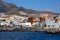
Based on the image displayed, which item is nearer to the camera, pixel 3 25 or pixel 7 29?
pixel 7 29

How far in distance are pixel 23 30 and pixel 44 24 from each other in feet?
16.9

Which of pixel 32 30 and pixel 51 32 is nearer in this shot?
pixel 51 32

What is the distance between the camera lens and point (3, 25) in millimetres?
76562

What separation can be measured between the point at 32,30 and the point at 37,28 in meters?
1.37

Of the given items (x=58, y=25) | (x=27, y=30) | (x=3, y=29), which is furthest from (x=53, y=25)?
(x=3, y=29)

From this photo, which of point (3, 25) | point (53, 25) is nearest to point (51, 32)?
point (53, 25)

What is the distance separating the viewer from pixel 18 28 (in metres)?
71.4

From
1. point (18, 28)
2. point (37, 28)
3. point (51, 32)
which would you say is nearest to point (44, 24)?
point (37, 28)

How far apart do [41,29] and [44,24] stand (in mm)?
2090

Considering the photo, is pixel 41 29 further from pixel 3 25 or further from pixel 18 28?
pixel 3 25

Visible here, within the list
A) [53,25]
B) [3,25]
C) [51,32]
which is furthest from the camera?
[3,25]

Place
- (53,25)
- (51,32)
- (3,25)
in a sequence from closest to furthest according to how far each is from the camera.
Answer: (51,32) → (53,25) → (3,25)

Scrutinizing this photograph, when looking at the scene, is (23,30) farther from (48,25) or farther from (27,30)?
(48,25)

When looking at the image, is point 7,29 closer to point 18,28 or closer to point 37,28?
point 18,28
